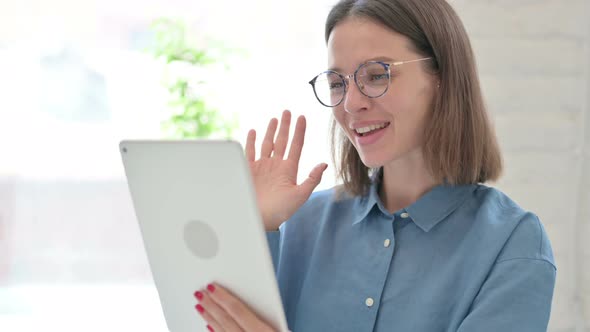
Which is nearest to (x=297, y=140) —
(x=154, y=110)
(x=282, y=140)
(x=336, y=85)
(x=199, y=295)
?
(x=282, y=140)

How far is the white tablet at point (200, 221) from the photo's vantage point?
3.48ft

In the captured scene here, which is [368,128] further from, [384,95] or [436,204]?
[436,204]

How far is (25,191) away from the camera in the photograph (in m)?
2.41

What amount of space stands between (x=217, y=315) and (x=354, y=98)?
0.47 meters

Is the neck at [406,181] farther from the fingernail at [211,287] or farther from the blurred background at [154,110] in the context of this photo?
the blurred background at [154,110]

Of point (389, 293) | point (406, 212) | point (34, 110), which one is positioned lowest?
point (389, 293)

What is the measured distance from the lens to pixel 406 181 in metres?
1.50

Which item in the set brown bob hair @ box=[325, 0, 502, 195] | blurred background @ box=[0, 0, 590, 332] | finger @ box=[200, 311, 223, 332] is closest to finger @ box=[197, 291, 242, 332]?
finger @ box=[200, 311, 223, 332]

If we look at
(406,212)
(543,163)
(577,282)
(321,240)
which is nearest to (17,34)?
(321,240)

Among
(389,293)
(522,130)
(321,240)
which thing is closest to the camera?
(389,293)

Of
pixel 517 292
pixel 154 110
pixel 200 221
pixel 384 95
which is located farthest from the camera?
pixel 154 110

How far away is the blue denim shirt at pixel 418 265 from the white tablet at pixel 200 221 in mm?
291

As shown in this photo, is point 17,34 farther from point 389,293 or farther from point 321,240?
point 389,293

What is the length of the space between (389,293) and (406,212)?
165 mm
